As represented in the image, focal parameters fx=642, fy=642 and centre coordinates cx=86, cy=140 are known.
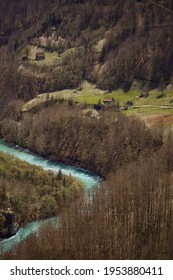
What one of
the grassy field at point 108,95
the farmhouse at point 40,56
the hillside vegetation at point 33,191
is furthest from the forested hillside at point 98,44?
the hillside vegetation at point 33,191

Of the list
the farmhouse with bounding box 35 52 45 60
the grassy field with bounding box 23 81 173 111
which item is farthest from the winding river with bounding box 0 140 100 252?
the farmhouse with bounding box 35 52 45 60

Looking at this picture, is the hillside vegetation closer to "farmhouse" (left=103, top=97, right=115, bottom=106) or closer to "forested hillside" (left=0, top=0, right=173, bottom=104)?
"farmhouse" (left=103, top=97, right=115, bottom=106)

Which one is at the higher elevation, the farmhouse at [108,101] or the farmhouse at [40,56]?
the farmhouse at [40,56]

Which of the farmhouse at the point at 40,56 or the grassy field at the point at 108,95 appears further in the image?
the farmhouse at the point at 40,56

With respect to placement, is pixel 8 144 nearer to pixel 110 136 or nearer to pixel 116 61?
pixel 110 136

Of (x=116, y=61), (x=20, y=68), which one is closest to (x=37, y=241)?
(x=116, y=61)

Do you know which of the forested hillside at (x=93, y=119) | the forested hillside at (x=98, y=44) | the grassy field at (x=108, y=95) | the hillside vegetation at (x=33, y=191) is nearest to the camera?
the forested hillside at (x=93, y=119)

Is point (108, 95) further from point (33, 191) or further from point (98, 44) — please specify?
point (33, 191)

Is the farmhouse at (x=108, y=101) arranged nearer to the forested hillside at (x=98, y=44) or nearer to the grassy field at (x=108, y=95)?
the grassy field at (x=108, y=95)

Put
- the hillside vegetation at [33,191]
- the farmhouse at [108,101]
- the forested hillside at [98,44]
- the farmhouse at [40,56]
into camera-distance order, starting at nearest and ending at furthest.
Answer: the hillside vegetation at [33,191], the farmhouse at [108,101], the forested hillside at [98,44], the farmhouse at [40,56]

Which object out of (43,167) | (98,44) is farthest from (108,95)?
A: (43,167)
